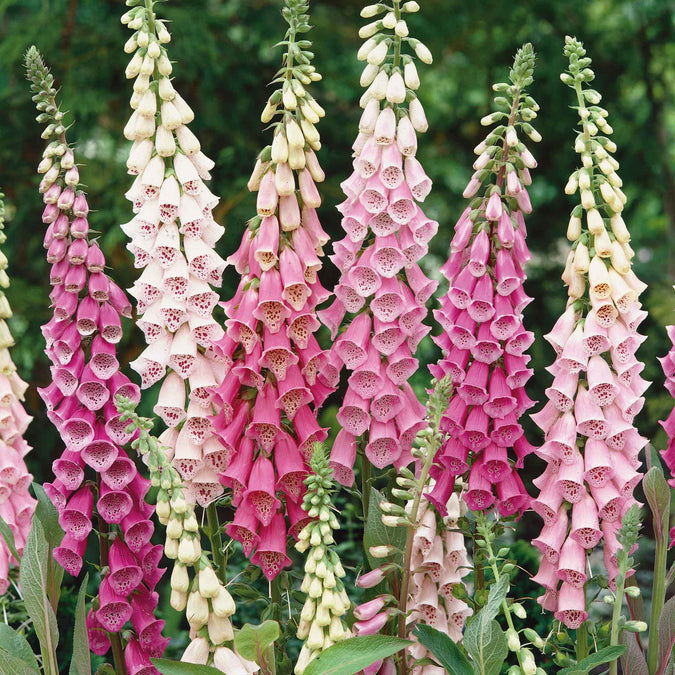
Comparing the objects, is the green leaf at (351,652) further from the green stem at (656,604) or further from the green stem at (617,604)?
the green stem at (656,604)

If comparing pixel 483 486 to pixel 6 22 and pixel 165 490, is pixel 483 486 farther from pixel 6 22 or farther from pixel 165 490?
pixel 6 22

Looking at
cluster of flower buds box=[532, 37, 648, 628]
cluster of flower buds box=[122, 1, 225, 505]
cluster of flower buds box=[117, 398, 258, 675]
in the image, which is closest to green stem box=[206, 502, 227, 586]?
cluster of flower buds box=[122, 1, 225, 505]

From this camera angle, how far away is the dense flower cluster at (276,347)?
141 cm

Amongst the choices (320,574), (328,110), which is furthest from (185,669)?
(328,110)

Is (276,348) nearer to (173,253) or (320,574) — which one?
(173,253)

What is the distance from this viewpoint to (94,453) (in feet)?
4.77

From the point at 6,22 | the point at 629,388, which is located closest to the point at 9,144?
the point at 6,22

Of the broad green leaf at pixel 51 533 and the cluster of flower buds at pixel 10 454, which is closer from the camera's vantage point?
the broad green leaf at pixel 51 533

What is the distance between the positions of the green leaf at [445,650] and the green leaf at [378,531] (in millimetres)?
122

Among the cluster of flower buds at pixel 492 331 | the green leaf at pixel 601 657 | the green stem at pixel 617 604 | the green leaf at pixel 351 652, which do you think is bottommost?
the green leaf at pixel 351 652

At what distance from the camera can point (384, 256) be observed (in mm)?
1417

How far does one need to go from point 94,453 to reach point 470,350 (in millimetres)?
589

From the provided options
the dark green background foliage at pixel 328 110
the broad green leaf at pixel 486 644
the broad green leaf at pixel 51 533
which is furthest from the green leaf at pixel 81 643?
the dark green background foliage at pixel 328 110

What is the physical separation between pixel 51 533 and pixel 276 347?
486mm
